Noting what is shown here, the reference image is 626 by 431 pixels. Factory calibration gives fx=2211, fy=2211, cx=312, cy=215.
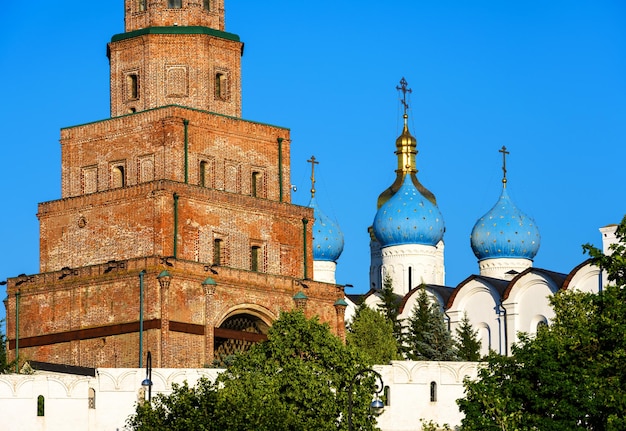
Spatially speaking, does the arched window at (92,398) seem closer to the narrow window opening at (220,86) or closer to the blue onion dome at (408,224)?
the narrow window opening at (220,86)

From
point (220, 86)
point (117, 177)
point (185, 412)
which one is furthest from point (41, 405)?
point (220, 86)

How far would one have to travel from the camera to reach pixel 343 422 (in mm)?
56875

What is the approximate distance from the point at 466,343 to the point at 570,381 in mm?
24893

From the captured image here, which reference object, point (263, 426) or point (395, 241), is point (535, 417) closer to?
point (263, 426)

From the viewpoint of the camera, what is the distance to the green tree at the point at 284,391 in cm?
5250

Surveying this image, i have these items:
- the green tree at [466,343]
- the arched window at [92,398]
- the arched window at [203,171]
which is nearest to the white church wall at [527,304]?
the green tree at [466,343]

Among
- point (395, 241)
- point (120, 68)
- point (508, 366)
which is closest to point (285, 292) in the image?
point (120, 68)

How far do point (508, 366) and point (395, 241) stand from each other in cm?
3685

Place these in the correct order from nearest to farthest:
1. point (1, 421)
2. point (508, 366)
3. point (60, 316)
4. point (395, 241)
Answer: point (508, 366)
point (1, 421)
point (60, 316)
point (395, 241)

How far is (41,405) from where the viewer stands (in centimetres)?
6128

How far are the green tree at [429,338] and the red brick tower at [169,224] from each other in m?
7.68

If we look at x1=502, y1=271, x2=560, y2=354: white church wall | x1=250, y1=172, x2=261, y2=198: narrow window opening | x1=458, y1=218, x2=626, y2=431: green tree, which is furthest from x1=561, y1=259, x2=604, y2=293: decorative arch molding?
x1=458, y1=218, x2=626, y2=431: green tree

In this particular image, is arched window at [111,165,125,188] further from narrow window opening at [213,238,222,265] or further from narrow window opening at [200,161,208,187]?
narrow window opening at [213,238,222,265]

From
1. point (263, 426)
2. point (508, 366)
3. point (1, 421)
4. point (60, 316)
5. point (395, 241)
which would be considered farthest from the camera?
point (395, 241)
